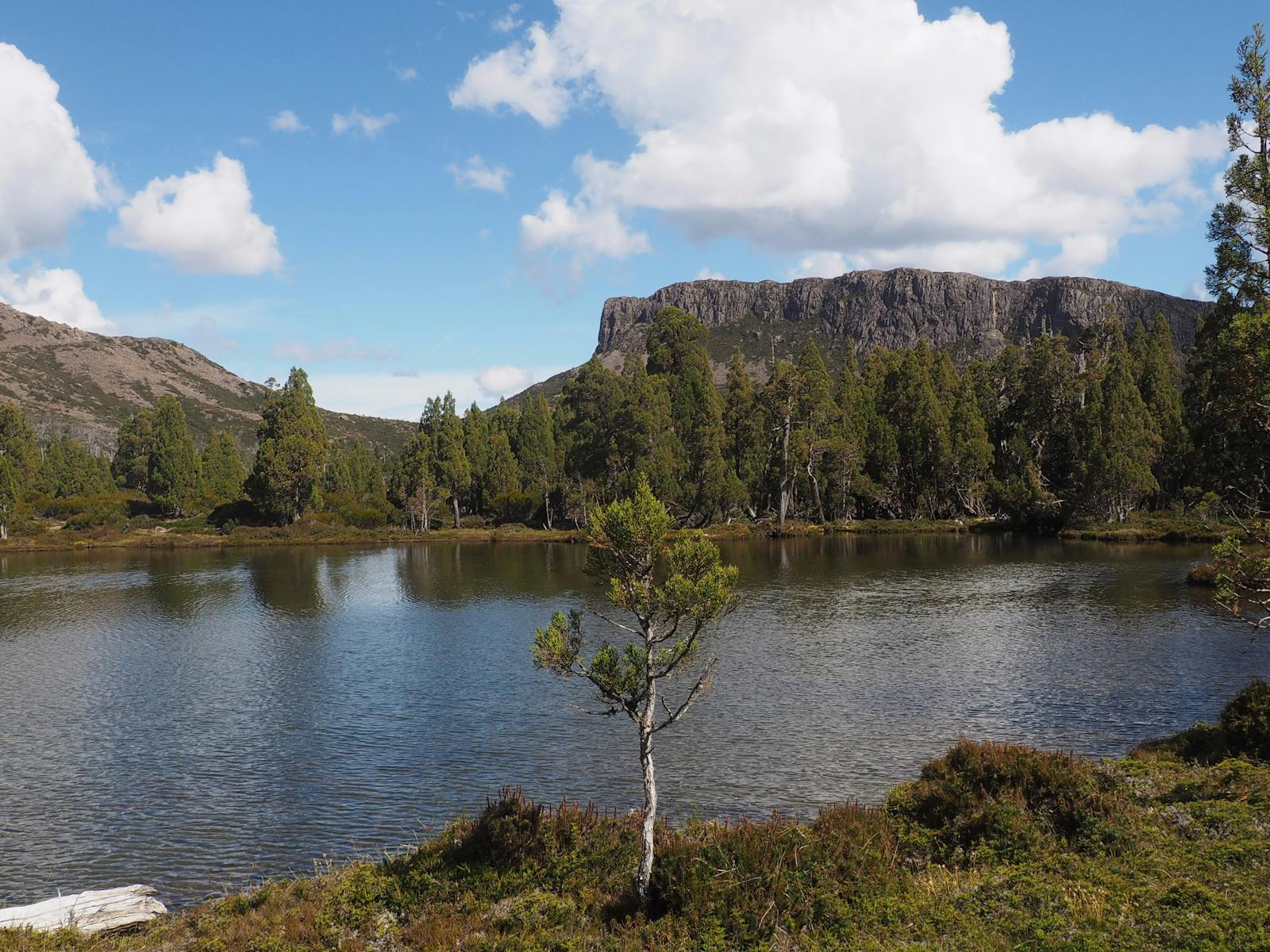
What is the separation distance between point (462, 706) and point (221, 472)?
135m

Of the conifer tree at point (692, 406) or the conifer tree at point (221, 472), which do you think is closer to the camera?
the conifer tree at point (692, 406)

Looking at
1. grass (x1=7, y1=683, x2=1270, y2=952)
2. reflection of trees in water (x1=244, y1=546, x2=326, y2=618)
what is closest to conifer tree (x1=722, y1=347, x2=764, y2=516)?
reflection of trees in water (x1=244, y1=546, x2=326, y2=618)

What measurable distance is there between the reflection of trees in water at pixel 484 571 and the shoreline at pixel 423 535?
24.7 feet

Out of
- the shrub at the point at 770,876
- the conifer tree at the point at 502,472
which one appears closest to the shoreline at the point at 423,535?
the conifer tree at the point at 502,472

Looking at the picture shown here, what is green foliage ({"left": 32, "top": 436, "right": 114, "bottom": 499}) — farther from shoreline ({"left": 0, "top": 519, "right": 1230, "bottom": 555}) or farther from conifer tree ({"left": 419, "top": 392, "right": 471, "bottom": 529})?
conifer tree ({"left": 419, "top": 392, "right": 471, "bottom": 529})

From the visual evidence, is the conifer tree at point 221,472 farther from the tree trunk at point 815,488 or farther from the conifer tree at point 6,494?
the tree trunk at point 815,488

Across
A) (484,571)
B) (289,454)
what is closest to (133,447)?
(289,454)

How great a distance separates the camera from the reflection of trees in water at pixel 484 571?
68875 millimetres

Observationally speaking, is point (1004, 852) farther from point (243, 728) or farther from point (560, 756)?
point (243, 728)

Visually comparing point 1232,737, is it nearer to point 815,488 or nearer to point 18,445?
point 815,488

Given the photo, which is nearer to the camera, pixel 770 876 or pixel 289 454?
pixel 770 876

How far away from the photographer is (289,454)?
128125mm

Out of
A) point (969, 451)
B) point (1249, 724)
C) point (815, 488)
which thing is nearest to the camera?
point (1249, 724)

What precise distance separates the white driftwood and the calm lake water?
1.95m
